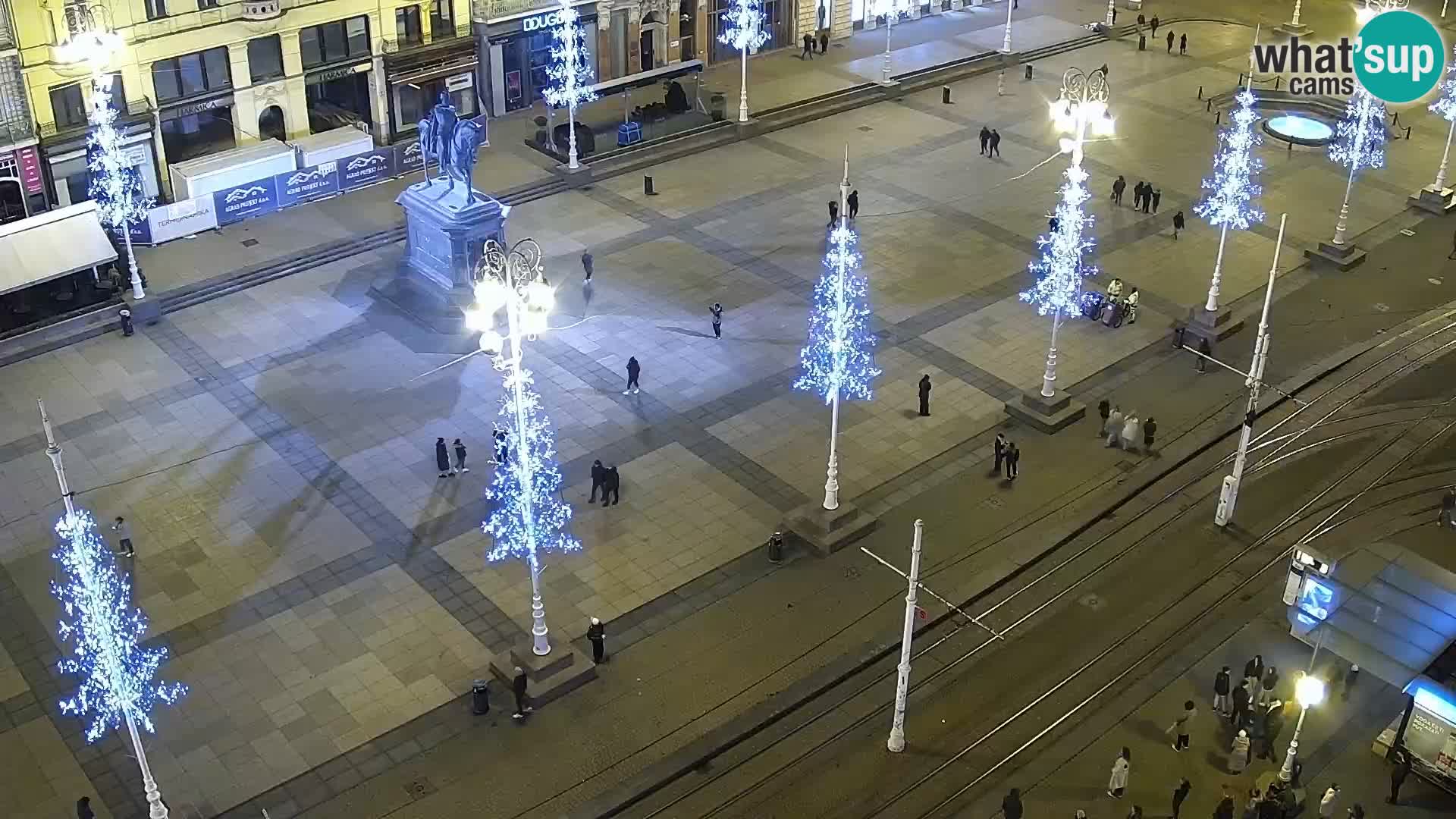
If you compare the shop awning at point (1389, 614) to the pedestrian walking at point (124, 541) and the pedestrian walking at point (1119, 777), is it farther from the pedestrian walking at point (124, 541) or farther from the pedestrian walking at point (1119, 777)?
the pedestrian walking at point (124, 541)

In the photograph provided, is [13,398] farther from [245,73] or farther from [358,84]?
[358,84]

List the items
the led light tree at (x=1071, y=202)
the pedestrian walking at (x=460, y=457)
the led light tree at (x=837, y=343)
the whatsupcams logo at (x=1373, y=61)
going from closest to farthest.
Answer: the led light tree at (x=837, y=343) → the led light tree at (x=1071, y=202) → the pedestrian walking at (x=460, y=457) → the whatsupcams logo at (x=1373, y=61)

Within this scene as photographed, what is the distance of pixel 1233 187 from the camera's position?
149 feet

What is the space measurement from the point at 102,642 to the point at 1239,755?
22.5m

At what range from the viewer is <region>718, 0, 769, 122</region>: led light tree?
60.9m

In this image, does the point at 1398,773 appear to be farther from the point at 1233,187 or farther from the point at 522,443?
the point at 1233,187

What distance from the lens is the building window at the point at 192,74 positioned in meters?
50.0

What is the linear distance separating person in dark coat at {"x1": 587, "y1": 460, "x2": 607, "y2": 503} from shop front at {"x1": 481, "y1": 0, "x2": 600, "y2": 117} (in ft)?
93.2

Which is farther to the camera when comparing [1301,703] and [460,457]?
[460,457]

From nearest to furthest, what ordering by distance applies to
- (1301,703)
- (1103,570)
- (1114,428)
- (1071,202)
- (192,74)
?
1. (1301,703)
2. (1103,570)
3. (1071,202)
4. (1114,428)
5. (192,74)

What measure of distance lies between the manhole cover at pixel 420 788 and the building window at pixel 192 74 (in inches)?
1236

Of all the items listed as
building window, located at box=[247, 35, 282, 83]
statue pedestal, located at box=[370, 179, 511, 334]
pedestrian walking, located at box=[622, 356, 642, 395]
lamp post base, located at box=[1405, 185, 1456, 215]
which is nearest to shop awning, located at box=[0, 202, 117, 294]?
statue pedestal, located at box=[370, 179, 511, 334]

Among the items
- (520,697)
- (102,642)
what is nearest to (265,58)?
(102,642)

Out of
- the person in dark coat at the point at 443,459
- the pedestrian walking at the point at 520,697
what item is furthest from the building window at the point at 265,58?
the pedestrian walking at the point at 520,697
